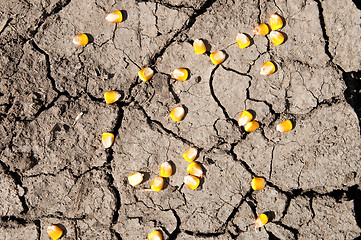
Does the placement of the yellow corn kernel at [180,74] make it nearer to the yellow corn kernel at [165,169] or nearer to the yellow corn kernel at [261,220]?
the yellow corn kernel at [165,169]

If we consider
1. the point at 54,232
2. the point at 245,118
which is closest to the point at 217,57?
the point at 245,118

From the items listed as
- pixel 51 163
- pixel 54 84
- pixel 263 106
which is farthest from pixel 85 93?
pixel 263 106

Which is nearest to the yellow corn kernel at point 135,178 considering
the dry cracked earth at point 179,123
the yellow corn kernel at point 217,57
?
the dry cracked earth at point 179,123

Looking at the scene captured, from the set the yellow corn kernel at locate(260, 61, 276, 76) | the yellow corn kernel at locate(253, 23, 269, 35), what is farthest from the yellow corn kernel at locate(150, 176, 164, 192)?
the yellow corn kernel at locate(253, 23, 269, 35)

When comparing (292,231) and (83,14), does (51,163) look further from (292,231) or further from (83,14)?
(292,231)

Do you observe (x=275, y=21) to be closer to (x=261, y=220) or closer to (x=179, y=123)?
(x=179, y=123)

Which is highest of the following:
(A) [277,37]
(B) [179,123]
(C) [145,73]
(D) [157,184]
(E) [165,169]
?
(A) [277,37]
